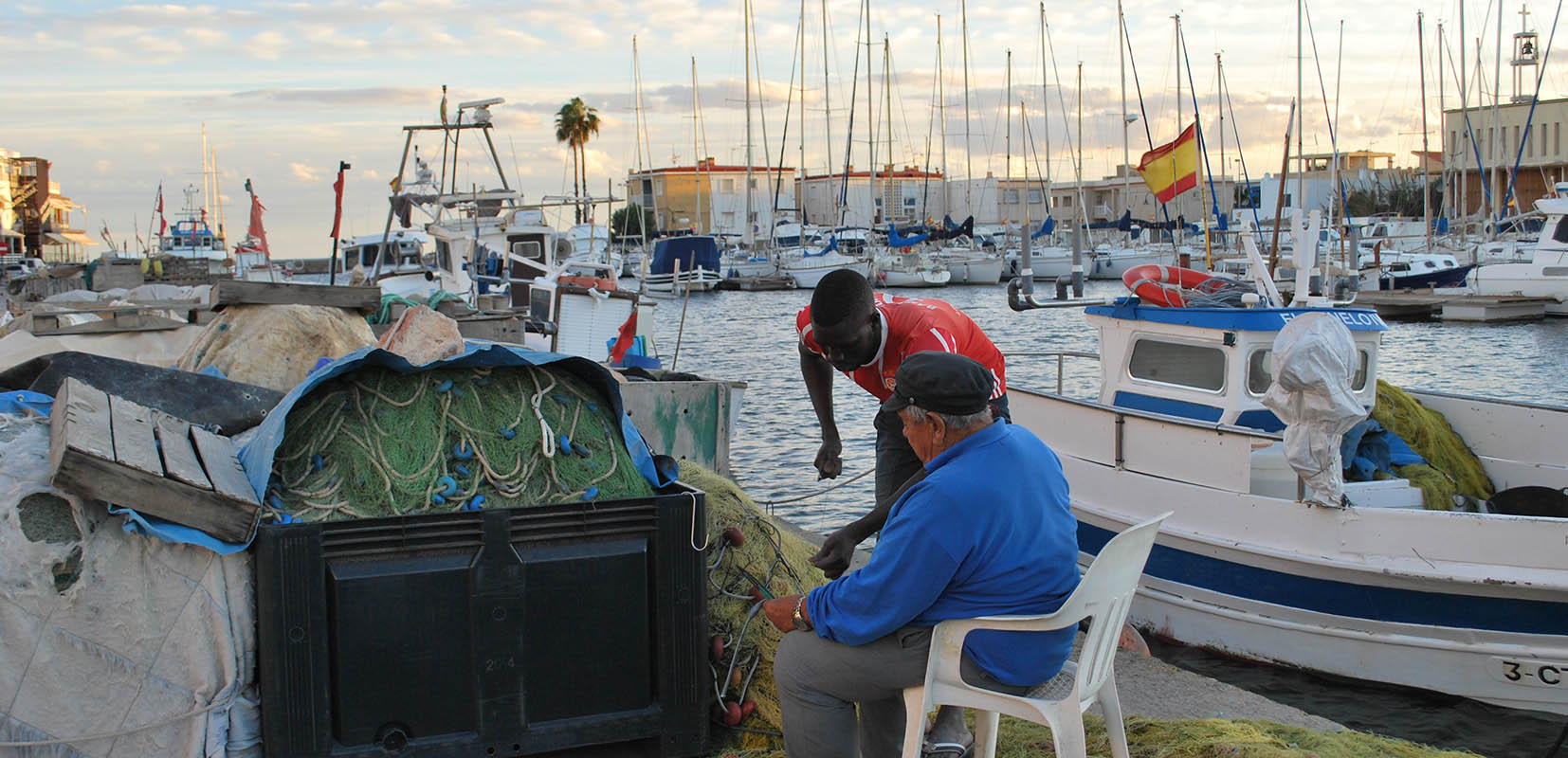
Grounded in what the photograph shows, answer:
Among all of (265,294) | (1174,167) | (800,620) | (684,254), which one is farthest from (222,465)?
(684,254)

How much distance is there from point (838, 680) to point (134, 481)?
1922 mm

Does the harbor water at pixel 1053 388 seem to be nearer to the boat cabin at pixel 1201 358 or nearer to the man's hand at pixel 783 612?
the boat cabin at pixel 1201 358

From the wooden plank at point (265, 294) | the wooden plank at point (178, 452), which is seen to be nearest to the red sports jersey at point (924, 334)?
the wooden plank at point (178, 452)

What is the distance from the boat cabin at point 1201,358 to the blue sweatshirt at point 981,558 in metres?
5.28

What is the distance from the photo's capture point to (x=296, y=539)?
330 centimetres

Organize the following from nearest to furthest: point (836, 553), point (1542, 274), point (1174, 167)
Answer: point (836, 553) < point (1174, 167) < point (1542, 274)

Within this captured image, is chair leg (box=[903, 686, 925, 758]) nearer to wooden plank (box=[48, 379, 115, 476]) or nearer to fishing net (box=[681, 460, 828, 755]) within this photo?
fishing net (box=[681, 460, 828, 755])

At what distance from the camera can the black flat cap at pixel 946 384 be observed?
292cm

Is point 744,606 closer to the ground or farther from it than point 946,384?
closer to the ground

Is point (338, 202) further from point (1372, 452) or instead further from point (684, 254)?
point (684, 254)

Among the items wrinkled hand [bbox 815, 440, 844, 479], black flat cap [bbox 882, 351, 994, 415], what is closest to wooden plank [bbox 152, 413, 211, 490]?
black flat cap [bbox 882, 351, 994, 415]

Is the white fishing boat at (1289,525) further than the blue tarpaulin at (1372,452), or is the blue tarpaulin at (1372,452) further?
the blue tarpaulin at (1372,452)

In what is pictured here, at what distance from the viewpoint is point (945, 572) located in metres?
2.84

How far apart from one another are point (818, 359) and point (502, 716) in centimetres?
192
